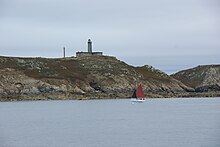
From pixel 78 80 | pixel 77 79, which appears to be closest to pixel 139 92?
pixel 78 80

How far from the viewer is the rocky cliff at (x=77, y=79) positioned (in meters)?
143

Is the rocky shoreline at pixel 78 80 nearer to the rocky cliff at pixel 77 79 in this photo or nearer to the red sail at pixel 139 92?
the rocky cliff at pixel 77 79

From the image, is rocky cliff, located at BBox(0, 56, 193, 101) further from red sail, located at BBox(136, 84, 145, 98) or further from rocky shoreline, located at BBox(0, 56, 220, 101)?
red sail, located at BBox(136, 84, 145, 98)

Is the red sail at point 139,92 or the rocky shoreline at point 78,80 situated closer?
the red sail at point 139,92

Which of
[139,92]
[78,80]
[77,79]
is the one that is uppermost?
[77,79]

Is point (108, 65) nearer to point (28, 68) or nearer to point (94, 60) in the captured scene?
point (94, 60)

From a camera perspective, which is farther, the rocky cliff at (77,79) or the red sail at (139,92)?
the rocky cliff at (77,79)

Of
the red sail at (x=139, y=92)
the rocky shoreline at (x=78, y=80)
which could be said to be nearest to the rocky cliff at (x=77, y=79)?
the rocky shoreline at (x=78, y=80)

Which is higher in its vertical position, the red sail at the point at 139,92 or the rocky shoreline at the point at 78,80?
the rocky shoreline at the point at 78,80

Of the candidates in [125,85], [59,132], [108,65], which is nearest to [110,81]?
[125,85]

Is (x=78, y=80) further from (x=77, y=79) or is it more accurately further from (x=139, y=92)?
(x=139, y=92)

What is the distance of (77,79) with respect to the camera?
153 meters

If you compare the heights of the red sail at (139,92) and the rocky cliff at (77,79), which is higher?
the rocky cliff at (77,79)

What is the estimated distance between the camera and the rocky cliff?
14338cm
